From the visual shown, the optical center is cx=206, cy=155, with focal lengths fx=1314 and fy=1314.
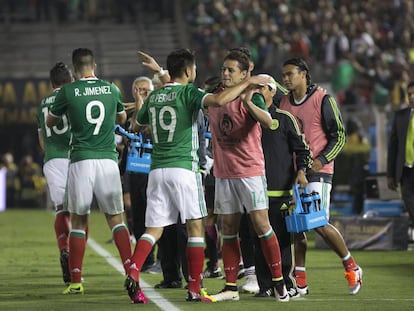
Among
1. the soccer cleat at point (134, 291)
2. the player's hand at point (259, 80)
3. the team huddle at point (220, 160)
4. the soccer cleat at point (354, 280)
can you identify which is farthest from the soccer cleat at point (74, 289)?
the player's hand at point (259, 80)

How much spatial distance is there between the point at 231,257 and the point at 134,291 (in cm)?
96

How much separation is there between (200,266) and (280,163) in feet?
3.89

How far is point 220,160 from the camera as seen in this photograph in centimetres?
1099

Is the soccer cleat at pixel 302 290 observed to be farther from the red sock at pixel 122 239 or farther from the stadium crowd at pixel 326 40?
the stadium crowd at pixel 326 40

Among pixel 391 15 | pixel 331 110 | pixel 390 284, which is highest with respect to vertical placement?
pixel 391 15

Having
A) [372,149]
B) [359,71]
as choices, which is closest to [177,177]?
[372,149]

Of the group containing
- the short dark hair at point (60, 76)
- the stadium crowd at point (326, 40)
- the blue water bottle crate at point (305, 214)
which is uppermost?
the stadium crowd at point (326, 40)

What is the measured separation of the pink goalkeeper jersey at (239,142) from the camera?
10.9 m

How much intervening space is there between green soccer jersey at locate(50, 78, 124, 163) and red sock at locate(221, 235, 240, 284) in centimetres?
132

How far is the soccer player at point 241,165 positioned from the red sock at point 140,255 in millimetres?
670

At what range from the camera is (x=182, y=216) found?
424 inches

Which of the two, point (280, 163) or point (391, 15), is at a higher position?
point (391, 15)

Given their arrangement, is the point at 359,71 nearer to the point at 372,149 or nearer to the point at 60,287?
the point at 372,149

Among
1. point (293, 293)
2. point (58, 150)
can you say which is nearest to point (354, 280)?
point (293, 293)
